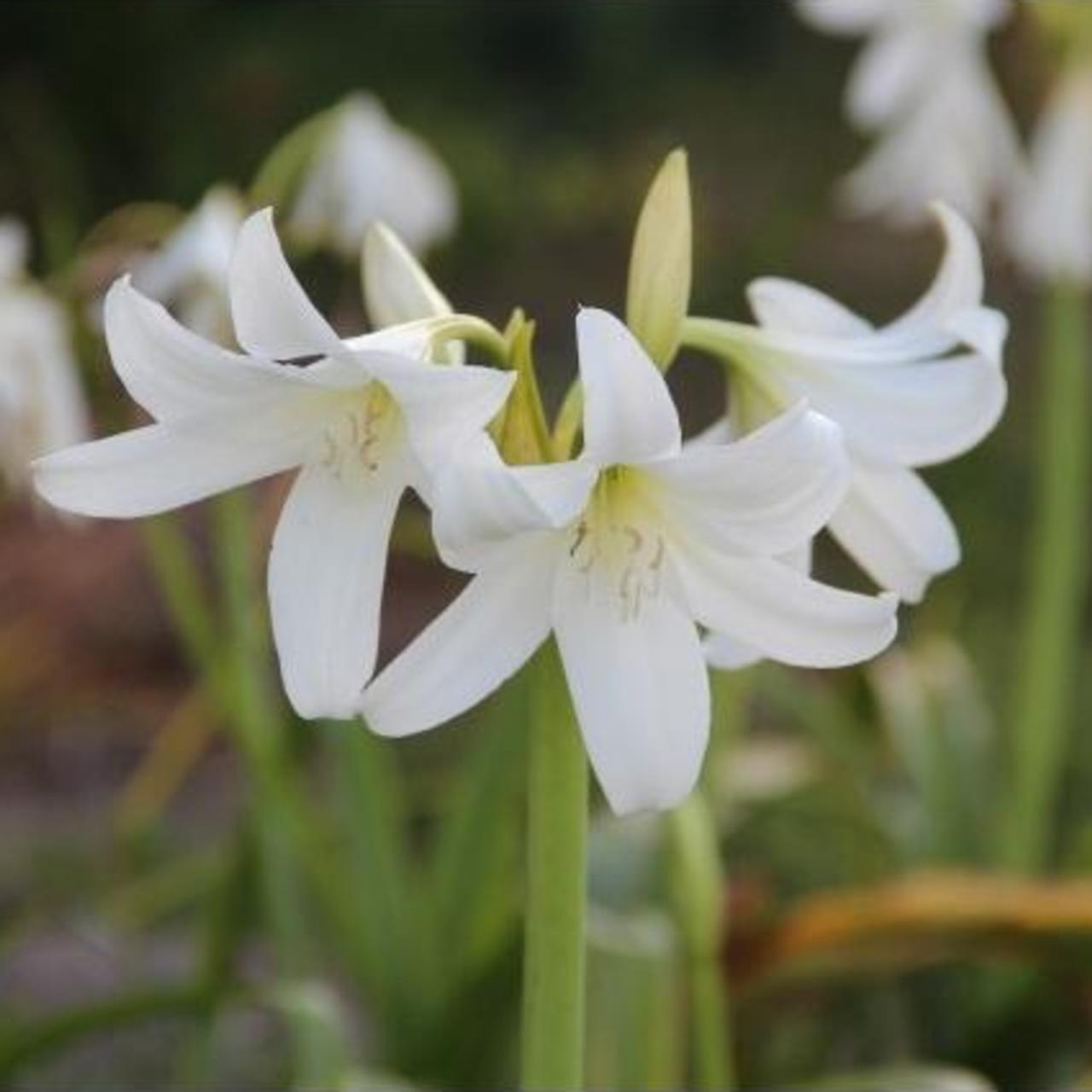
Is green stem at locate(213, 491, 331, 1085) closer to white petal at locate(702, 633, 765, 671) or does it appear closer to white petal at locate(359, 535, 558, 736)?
white petal at locate(702, 633, 765, 671)

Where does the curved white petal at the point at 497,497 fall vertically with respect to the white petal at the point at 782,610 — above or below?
above

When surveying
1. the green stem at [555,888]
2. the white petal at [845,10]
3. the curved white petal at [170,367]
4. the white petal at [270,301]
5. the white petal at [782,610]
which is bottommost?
the green stem at [555,888]

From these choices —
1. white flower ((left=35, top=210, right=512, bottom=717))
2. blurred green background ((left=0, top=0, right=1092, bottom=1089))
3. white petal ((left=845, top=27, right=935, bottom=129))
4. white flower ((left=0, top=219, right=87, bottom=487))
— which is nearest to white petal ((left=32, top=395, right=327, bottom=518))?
white flower ((left=35, top=210, right=512, bottom=717))

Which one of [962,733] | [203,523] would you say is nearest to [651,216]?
[962,733]

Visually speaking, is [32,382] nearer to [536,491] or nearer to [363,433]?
[363,433]

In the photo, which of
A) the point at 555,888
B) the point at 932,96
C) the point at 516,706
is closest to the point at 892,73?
the point at 932,96

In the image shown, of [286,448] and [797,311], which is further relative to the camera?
[797,311]

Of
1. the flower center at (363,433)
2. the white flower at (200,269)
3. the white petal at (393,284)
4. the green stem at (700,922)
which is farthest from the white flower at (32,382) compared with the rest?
the flower center at (363,433)

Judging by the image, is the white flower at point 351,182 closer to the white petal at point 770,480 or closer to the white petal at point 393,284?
the white petal at point 393,284
